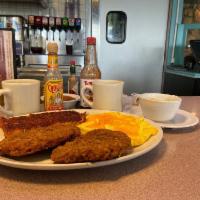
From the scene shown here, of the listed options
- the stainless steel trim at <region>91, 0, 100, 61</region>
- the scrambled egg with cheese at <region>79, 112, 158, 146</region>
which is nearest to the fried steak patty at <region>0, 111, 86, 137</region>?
the scrambled egg with cheese at <region>79, 112, 158, 146</region>

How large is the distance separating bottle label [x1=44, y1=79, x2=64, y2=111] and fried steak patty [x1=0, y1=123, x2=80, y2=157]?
192 mm

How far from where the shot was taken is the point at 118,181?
1.29ft

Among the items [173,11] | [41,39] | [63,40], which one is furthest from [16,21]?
[173,11]

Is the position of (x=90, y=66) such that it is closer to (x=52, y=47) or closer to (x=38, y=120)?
(x=52, y=47)

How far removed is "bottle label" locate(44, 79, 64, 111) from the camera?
0.64m

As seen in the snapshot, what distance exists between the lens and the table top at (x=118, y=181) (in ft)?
1.16

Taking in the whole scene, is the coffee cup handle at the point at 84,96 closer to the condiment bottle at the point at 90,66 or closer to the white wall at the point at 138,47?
the condiment bottle at the point at 90,66

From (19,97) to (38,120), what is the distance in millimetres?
116

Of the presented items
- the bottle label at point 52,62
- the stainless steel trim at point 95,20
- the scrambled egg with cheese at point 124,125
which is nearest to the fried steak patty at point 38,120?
the scrambled egg with cheese at point 124,125

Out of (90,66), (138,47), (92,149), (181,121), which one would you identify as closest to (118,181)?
(92,149)

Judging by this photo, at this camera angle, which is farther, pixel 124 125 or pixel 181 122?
pixel 181 122

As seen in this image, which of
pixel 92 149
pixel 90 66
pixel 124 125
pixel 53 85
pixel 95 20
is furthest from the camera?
pixel 95 20

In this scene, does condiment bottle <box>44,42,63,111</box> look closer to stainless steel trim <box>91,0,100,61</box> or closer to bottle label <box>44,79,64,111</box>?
bottle label <box>44,79,64,111</box>

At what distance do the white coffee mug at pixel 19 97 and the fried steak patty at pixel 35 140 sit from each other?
0.59ft
